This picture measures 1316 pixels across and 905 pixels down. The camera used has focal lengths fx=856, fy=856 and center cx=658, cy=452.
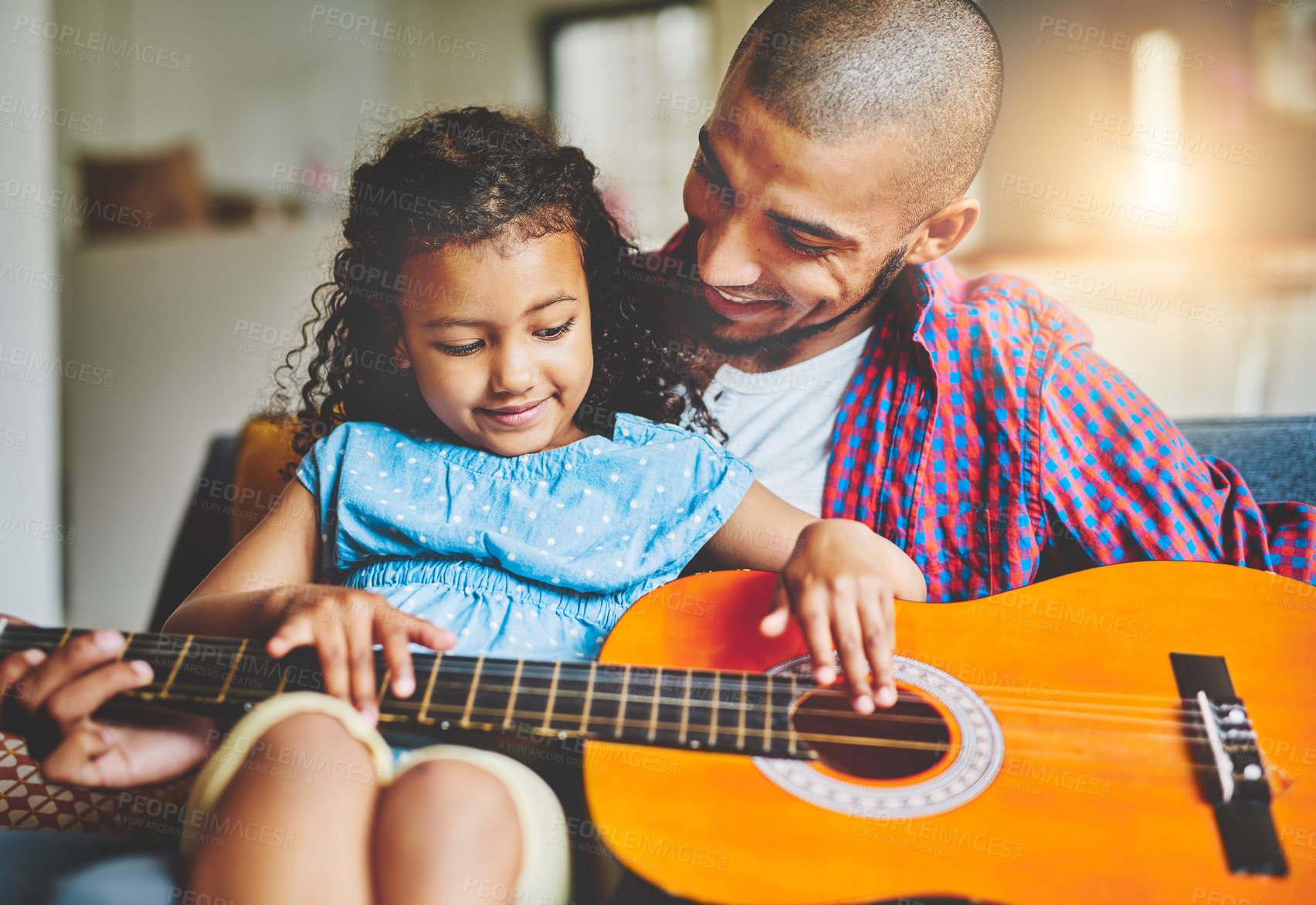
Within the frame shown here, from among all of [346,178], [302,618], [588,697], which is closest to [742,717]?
[588,697]

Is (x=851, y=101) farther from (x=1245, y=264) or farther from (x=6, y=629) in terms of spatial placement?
(x=6, y=629)

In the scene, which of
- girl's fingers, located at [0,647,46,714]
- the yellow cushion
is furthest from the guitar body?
the yellow cushion

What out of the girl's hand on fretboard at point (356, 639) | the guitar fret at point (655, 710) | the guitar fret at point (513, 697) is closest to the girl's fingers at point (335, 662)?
the girl's hand on fretboard at point (356, 639)

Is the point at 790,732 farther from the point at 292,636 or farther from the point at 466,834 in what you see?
the point at 292,636

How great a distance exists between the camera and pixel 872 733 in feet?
2.29

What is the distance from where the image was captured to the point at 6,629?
0.73 metres

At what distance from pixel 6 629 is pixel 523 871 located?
0.50m

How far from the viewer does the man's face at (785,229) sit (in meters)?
0.81

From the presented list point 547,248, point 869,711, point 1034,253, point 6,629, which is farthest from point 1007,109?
point 6,629

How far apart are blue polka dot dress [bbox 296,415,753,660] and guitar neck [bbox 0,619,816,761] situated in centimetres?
12

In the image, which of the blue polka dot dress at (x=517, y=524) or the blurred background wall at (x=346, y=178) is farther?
the blurred background wall at (x=346, y=178)

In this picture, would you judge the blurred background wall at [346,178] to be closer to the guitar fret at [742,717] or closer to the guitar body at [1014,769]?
the guitar body at [1014,769]

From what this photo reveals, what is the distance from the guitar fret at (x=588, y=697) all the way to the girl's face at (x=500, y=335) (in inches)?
10.1

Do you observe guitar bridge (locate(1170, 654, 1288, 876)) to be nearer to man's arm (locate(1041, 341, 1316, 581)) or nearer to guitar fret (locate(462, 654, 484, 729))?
man's arm (locate(1041, 341, 1316, 581))
